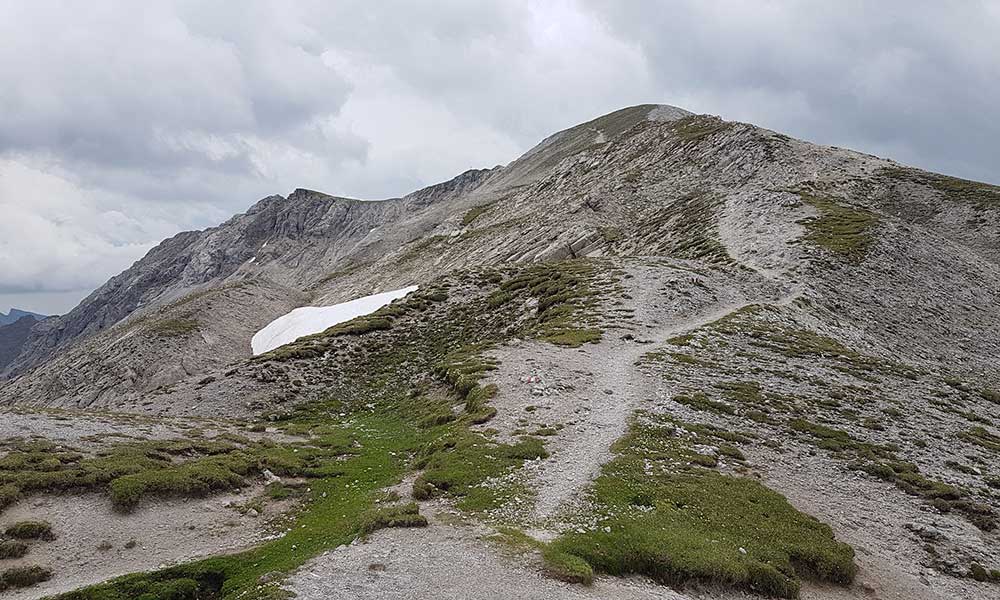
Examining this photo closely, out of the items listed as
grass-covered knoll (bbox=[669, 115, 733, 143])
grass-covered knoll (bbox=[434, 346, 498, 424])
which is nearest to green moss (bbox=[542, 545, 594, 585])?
grass-covered knoll (bbox=[434, 346, 498, 424])

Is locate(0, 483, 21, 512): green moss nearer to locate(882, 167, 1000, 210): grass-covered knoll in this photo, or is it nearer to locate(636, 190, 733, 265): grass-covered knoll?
locate(636, 190, 733, 265): grass-covered knoll

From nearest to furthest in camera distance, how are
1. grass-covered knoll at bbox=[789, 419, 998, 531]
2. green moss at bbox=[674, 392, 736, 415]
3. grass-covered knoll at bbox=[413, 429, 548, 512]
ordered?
grass-covered knoll at bbox=[413, 429, 548, 512], grass-covered knoll at bbox=[789, 419, 998, 531], green moss at bbox=[674, 392, 736, 415]

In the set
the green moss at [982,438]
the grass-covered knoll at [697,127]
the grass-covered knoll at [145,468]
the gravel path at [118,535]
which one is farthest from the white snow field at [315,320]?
the grass-covered knoll at [697,127]

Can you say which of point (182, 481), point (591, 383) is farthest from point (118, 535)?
point (591, 383)

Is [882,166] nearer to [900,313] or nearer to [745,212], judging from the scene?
[745,212]

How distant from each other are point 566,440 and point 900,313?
43500mm

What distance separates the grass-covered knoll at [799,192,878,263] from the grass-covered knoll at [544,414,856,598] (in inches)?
1929

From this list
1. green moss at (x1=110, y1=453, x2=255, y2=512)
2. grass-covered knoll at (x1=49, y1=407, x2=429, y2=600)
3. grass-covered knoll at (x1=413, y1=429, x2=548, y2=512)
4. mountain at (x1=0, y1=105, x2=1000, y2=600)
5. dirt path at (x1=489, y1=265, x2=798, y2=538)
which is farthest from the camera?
dirt path at (x1=489, y1=265, x2=798, y2=538)

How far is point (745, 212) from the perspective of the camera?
3061 inches

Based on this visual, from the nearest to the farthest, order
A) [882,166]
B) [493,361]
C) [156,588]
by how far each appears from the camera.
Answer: [156,588] < [493,361] < [882,166]

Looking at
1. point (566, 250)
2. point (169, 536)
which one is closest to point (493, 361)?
point (169, 536)

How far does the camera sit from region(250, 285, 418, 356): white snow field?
3031 inches

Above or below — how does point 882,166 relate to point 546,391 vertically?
above

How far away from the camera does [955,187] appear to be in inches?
3410
